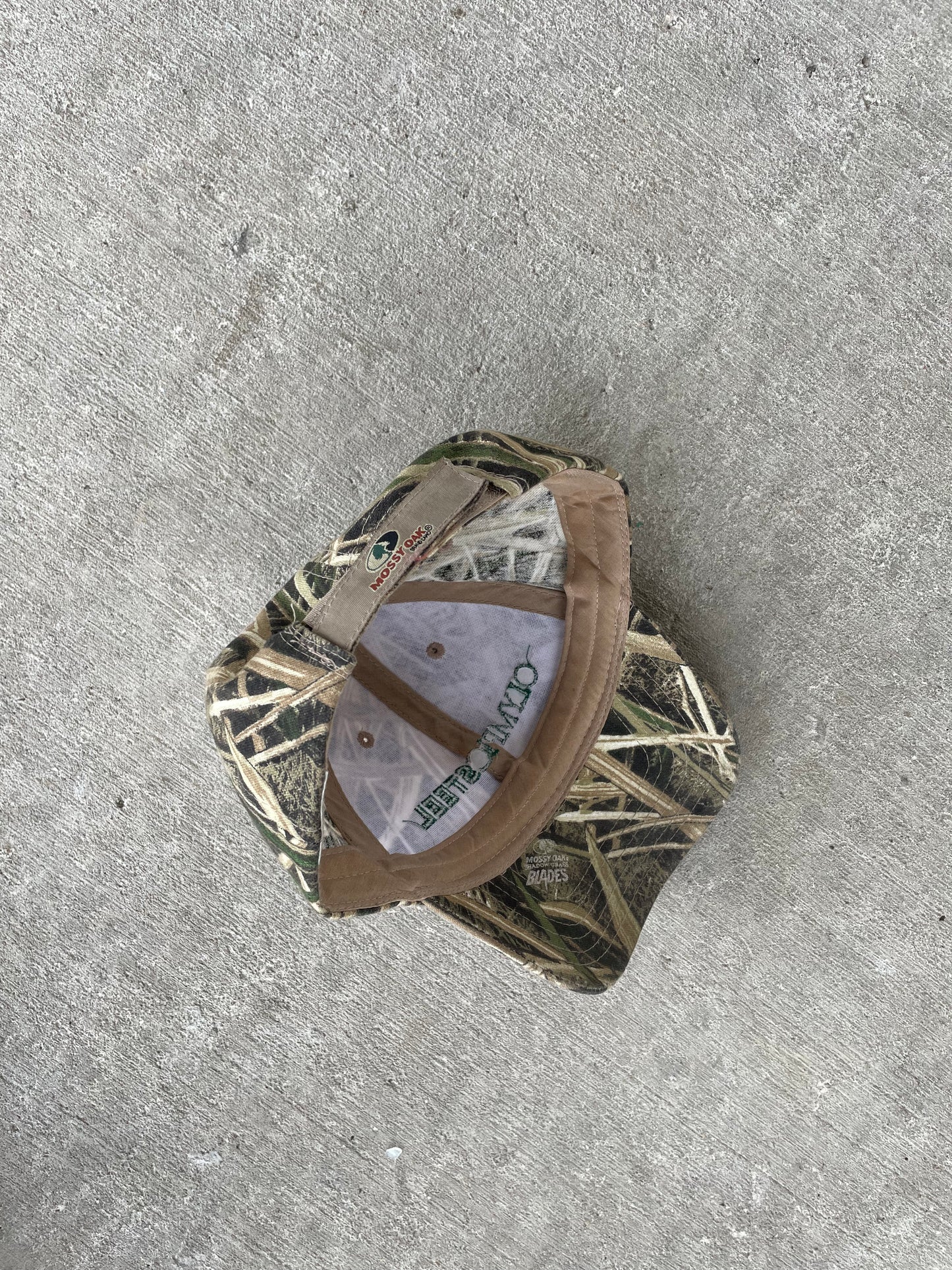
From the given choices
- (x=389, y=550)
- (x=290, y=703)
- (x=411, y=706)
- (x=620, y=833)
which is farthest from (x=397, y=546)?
(x=620, y=833)

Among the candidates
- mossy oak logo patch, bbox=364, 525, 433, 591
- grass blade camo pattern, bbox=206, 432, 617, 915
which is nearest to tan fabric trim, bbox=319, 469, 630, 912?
grass blade camo pattern, bbox=206, 432, 617, 915

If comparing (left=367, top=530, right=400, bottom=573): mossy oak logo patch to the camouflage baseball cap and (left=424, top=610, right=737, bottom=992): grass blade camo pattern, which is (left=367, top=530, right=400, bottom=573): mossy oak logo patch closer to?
A: the camouflage baseball cap

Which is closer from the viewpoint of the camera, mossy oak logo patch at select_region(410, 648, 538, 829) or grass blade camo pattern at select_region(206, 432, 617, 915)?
grass blade camo pattern at select_region(206, 432, 617, 915)

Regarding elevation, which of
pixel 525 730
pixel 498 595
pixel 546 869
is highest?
pixel 498 595

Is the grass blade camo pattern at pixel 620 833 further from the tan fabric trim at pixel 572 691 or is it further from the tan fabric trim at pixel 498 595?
the tan fabric trim at pixel 498 595

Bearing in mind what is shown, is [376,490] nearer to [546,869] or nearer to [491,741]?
[491,741]

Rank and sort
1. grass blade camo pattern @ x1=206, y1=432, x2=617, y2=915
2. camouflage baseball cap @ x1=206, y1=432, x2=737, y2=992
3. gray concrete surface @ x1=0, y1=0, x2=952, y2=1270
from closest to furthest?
grass blade camo pattern @ x1=206, y1=432, x2=617, y2=915, camouflage baseball cap @ x1=206, y1=432, x2=737, y2=992, gray concrete surface @ x1=0, y1=0, x2=952, y2=1270
